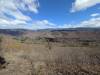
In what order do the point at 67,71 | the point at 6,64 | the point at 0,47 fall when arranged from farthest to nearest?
1. the point at 0,47
2. the point at 6,64
3. the point at 67,71

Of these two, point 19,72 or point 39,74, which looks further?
point 19,72

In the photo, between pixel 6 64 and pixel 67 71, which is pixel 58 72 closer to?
pixel 67 71

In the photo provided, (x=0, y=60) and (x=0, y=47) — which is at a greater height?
(x=0, y=47)

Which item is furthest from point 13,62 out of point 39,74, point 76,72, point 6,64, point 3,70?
point 76,72

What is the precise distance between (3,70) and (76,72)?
5610mm

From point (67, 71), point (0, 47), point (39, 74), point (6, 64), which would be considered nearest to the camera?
point (39, 74)

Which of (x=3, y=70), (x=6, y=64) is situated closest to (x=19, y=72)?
(x=3, y=70)

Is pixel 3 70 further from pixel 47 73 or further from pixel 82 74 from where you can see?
pixel 82 74

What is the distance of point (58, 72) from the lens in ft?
35.3

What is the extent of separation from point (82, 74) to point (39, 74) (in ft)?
9.63

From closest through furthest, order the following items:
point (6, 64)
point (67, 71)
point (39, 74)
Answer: point (39, 74) → point (67, 71) → point (6, 64)

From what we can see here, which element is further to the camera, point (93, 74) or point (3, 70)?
point (3, 70)

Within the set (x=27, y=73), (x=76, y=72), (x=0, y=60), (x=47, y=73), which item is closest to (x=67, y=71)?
(x=76, y=72)

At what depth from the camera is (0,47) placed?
1620 cm
